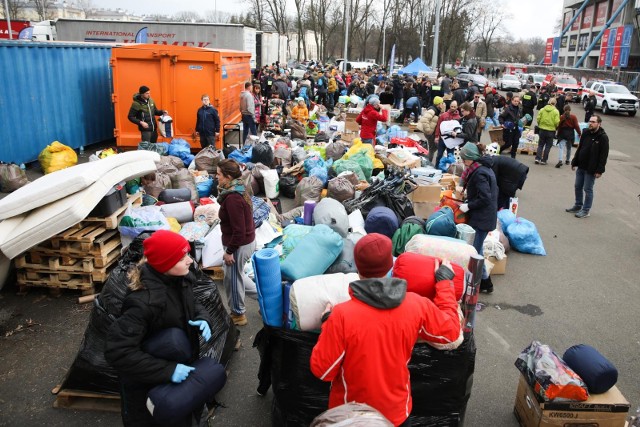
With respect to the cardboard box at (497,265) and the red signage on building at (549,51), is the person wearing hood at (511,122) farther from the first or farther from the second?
the red signage on building at (549,51)

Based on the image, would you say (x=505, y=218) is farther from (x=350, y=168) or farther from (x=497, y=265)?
(x=350, y=168)

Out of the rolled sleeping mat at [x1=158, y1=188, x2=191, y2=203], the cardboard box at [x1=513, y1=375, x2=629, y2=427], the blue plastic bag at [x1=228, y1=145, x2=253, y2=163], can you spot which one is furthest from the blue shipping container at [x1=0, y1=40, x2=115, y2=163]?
the cardboard box at [x1=513, y1=375, x2=629, y2=427]

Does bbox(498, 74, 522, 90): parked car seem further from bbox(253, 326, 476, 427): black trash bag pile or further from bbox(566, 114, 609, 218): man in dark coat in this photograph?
bbox(253, 326, 476, 427): black trash bag pile

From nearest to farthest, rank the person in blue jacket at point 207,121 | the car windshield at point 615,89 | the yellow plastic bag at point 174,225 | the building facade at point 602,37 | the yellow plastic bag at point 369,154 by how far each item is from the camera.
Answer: the yellow plastic bag at point 174,225
the yellow plastic bag at point 369,154
the person in blue jacket at point 207,121
the car windshield at point 615,89
the building facade at point 602,37

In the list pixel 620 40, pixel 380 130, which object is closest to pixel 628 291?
pixel 380 130

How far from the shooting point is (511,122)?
1334 centimetres

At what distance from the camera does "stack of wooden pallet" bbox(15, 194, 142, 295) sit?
5.59 metres

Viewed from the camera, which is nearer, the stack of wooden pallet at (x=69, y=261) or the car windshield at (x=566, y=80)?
the stack of wooden pallet at (x=69, y=261)

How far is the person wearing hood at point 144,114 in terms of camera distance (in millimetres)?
10320

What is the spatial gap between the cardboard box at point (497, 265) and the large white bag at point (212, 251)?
3.46m

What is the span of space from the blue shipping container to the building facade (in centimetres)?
4532

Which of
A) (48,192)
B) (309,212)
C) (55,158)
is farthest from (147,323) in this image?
(55,158)

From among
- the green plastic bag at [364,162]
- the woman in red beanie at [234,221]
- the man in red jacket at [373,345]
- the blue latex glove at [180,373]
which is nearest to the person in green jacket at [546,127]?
the green plastic bag at [364,162]

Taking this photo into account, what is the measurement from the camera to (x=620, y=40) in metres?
45.8
